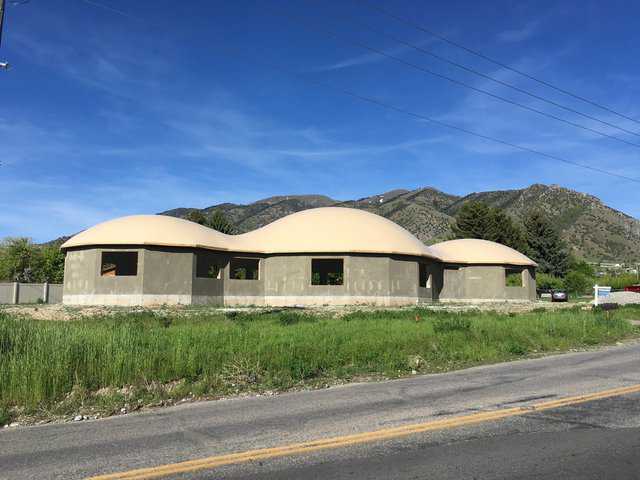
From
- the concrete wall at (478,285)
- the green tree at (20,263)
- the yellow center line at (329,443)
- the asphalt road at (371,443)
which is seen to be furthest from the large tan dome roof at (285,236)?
the yellow center line at (329,443)

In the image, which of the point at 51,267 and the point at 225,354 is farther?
the point at 51,267

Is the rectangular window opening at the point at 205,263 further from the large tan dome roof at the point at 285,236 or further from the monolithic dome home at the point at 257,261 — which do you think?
the large tan dome roof at the point at 285,236

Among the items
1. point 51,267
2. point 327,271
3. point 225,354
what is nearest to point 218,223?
point 51,267

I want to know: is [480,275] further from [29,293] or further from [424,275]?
[29,293]

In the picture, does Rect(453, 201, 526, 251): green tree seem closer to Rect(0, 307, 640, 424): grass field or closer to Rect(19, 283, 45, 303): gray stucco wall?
Rect(19, 283, 45, 303): gray stucco wall

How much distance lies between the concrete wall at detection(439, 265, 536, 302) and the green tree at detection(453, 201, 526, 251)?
28496 mm

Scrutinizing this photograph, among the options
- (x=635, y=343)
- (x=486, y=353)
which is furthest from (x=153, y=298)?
(x=635, y=343)

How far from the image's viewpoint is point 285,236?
122 feet

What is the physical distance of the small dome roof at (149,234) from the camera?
107ft

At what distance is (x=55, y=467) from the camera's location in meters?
5.74

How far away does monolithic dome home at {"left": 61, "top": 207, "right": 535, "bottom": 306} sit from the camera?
32719mm

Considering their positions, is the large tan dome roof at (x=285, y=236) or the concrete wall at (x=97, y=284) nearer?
the concrete wall at (x=97, y=284)

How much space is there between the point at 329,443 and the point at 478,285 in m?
39.1

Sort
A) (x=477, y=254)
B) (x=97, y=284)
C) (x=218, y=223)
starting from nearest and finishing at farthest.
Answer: (x=97, y=284) < (x=477, y=254) < (x=218, y=223)
